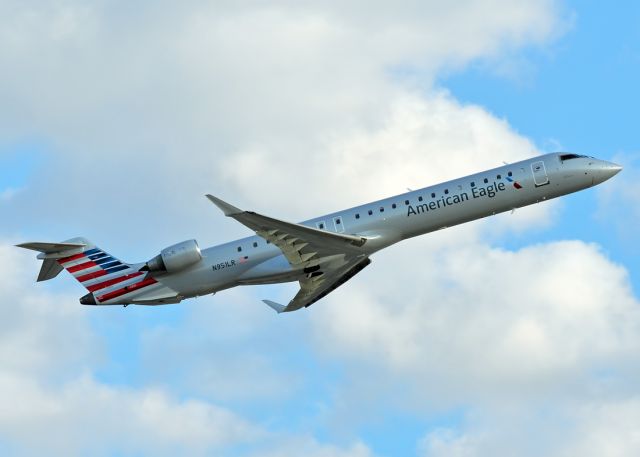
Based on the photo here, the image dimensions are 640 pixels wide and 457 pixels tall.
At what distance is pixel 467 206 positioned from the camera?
47156 mm

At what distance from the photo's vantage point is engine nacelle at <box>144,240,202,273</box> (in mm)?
48438

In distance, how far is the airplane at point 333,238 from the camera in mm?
47062

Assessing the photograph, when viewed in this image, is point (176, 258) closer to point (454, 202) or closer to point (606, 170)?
point (454, 202)

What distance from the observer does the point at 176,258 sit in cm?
4841

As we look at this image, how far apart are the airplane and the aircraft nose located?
39 mm

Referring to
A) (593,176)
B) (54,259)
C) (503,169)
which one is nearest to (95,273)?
(54,259)

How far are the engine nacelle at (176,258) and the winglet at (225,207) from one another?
17.7 ft

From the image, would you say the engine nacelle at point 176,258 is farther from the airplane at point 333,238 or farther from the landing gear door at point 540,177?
the landing gear door at point 540,177

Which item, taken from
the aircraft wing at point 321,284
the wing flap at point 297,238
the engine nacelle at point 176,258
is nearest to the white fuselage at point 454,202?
the wing flap at point 297,238

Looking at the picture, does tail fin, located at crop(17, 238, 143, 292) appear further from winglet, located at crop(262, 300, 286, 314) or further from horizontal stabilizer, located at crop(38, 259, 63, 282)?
winglet, located at crop(262, 300, 286, 314)

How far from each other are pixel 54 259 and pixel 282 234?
34.6ft

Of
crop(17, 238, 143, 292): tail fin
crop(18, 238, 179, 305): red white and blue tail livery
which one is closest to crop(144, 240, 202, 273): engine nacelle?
crop(18, 238, 179, 305): red white and blue tail livery

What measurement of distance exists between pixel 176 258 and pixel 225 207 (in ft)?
19.5

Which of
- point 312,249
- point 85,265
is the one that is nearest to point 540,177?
point 312,249
